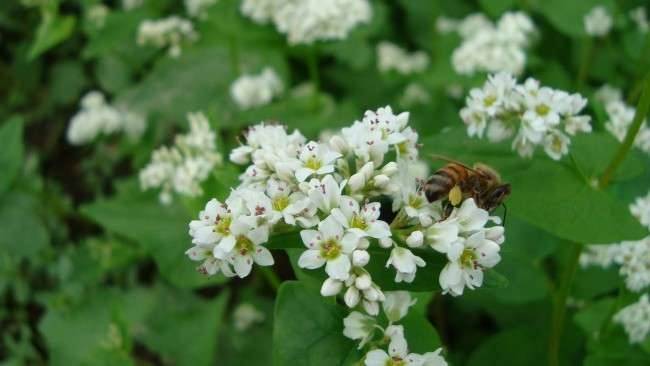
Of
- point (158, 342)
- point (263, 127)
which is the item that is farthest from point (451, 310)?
point (263, 127)

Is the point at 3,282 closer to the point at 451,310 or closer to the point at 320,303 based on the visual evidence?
the point at 451,310

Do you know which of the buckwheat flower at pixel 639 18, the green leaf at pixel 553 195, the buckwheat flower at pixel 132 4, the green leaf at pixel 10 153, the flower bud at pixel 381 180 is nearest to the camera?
the flower bud at pixel 381 180

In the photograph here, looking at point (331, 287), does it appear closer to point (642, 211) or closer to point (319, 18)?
point (642, 211)

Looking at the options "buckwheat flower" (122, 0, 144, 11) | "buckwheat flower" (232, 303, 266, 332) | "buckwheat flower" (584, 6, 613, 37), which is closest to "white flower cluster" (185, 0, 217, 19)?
"buckwheat flower" (122, 0, 144, 11)

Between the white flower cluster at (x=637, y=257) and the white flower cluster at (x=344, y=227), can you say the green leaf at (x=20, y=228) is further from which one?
the white flower cluster at (x=637, y=257)

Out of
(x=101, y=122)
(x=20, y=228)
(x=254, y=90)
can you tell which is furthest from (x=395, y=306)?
(x=101, y=122)

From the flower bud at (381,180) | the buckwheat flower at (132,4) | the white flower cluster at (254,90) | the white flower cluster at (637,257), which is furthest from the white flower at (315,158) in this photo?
the buckwheat flower at (132,4)
